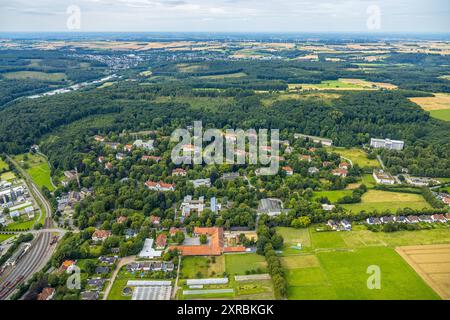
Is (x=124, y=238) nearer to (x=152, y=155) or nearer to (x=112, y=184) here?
(x=112, y=184)

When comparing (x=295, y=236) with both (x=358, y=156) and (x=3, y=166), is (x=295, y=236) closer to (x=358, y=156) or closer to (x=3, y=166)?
(x=358, y=156)

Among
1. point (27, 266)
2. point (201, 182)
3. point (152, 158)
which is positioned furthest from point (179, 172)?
point (27, 266)

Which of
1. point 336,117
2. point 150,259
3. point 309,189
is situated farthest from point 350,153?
point 150,259

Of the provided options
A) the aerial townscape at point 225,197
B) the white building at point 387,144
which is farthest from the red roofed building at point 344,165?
the white building at point 387,144

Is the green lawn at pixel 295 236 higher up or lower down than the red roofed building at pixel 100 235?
lower down

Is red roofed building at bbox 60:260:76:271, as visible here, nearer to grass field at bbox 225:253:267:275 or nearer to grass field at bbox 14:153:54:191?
grass field at bbox 225:253:267:275

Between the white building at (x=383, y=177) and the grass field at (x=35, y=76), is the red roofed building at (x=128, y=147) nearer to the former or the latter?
the white building at (x=383, y=177)
